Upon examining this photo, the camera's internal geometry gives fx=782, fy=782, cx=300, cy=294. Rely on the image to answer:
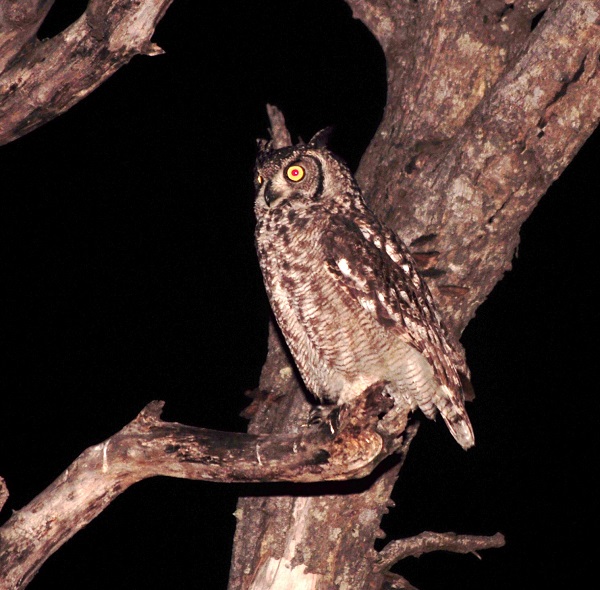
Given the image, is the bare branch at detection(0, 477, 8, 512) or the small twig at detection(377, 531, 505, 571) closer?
the bare branch at detection(0, 477, 8, 512)

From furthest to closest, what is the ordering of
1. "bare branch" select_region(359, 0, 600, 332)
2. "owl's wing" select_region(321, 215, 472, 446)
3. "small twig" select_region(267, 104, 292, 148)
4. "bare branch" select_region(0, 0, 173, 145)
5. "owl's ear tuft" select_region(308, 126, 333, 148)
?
1. "small twig" select_region(267, 104, 292, 148)
2. "owl's ear tuft" select_region(308, 126, 333, 148)
3. "bare branch" select_region(359, 0, 600, 332)
4. "owl's wing" select_region(321, 215, 472, 446)
5. "bare branch" select_region(0, 0, 173, 145)

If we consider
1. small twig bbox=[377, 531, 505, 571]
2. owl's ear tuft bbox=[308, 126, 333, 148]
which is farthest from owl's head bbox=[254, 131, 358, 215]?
small twig bbox=[377, 531, 505, 571]

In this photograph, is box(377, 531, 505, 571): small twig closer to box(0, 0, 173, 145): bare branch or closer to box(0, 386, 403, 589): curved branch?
box(0, 386, 403, 589): curved branch

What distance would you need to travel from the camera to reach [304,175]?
3.22m

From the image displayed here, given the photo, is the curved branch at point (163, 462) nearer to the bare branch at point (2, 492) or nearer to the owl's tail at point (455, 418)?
the bare branch at point (2, 492)

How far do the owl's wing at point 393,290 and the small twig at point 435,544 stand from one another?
0.42m

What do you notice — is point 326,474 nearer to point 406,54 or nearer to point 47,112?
point 47,112

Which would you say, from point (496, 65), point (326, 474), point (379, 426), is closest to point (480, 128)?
point (496, 65)

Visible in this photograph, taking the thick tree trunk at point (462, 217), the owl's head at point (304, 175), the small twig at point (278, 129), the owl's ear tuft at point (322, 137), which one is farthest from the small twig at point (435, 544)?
the small twig at point (278, 129)

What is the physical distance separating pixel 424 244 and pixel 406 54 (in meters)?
1.03

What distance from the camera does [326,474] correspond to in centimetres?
245

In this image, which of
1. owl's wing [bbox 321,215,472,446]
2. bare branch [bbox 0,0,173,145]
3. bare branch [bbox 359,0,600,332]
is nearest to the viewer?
bare branch [bbox 0,0,173,145]

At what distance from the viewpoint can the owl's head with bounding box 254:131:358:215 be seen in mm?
3217

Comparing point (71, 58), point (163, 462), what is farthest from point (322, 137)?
point (163, 462)
